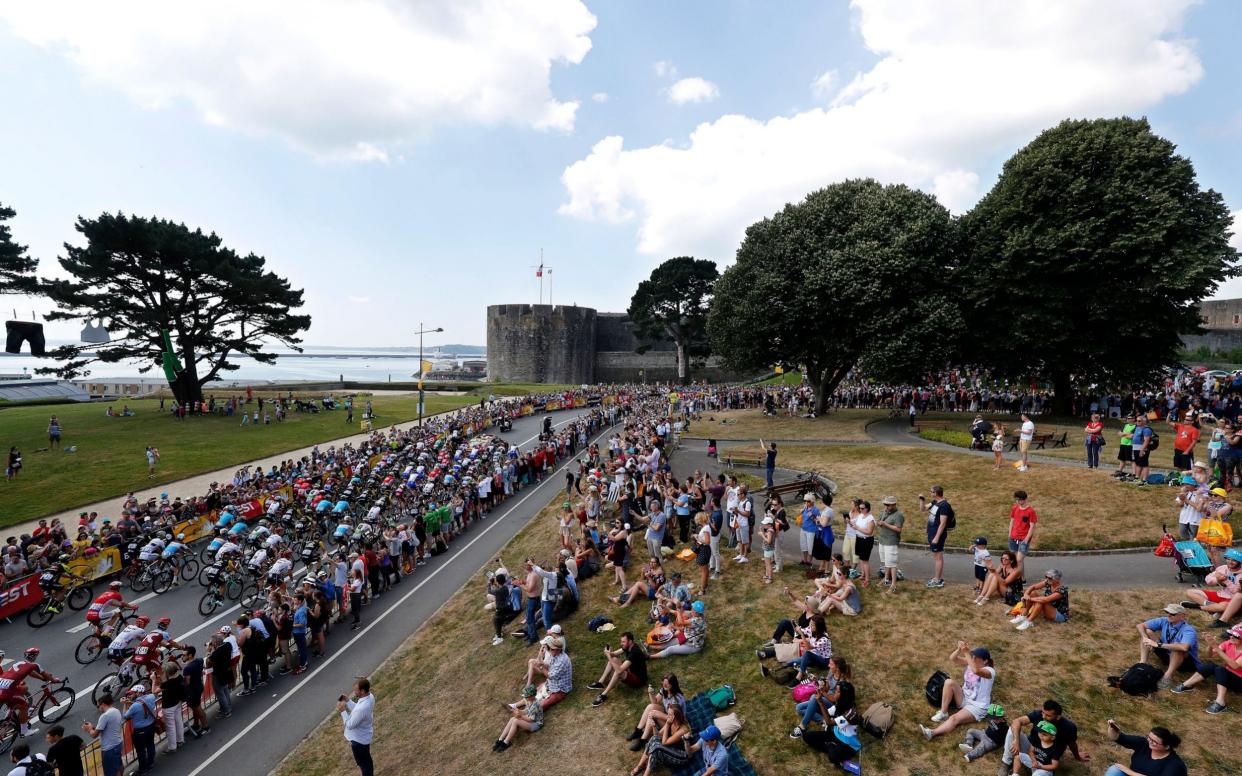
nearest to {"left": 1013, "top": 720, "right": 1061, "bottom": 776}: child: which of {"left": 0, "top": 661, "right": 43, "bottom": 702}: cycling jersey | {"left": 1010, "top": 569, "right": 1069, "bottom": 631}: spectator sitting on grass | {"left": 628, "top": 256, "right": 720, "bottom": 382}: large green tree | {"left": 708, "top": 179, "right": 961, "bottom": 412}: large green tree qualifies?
{"left": 1010, "top": 569, "right": 1069, "bottom": 631}: spectator sitting on grass

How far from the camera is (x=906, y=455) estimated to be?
21125 millimetres

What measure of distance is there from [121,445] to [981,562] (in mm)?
39502

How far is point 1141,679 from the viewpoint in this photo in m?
6.97

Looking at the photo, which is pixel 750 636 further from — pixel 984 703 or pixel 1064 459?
pixel 1064 459

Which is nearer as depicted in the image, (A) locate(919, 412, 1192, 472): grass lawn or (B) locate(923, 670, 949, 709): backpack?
(B) locate(923, 670, 949, 709): backpack

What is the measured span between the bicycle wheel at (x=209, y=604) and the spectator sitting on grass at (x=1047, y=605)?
16556 mm

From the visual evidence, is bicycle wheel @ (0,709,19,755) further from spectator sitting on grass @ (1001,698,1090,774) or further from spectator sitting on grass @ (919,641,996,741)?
spectator sitting on grass @ (1001,698,1090,774)

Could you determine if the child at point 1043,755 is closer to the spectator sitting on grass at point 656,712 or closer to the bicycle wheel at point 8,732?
the spectator sitting on grass at point 656,712

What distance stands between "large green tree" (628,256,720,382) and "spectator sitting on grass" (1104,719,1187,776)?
6078cm

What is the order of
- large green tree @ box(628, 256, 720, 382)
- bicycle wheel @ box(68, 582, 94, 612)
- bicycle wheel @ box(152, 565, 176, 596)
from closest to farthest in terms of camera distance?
bicycle wheel @ box(68, 582, 94, 612) < bicycle wheel @ box(152, 565, 176, 596) < large green tree @ box(628, 256, 720, 382)

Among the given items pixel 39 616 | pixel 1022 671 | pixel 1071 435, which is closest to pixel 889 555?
pixel 1022 671

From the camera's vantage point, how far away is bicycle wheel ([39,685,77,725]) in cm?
967

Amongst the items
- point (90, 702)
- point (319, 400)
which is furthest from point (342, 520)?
point (319, 400)

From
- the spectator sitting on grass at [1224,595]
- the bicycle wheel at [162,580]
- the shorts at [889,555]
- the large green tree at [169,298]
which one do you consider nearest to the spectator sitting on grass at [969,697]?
the shorts at [889,555]
